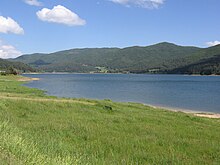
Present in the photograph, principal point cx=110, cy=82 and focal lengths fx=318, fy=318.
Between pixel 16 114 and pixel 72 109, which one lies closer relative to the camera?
Answer: pixel 16 114

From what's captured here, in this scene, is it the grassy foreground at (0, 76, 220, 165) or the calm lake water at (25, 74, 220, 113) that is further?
the calm lake water at (25, 74, 220, 113)

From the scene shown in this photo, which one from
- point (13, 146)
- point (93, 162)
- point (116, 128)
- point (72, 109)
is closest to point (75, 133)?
point (116, 128)

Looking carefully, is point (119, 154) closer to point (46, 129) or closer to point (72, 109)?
point (46, 129)

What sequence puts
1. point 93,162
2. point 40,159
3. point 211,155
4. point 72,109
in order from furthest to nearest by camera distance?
1. point 72,109
2. point 211,155
3. point 93,162
4. point 40,159

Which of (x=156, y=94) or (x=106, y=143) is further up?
(x=106, y=143)

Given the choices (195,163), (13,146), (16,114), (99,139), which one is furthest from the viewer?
(16,114)

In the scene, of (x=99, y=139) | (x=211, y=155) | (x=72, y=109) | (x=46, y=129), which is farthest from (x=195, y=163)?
(x=72, y=109)

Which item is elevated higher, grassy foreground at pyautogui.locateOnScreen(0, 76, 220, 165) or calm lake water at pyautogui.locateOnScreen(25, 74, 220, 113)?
grassy foreground at pyautogui.locateOnScreen(0, 76, 220, 165)

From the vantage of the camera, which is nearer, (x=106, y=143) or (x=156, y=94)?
(x=106, y=143)

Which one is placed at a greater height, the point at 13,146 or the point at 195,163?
the point at 13,146

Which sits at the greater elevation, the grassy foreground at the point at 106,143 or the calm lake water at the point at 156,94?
the grassy foreground at the point at 106,143

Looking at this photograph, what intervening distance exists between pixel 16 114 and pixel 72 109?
18.7ft

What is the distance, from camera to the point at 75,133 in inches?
647

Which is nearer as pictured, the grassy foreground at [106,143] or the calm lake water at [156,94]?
the grassy foreground at [106,143]
